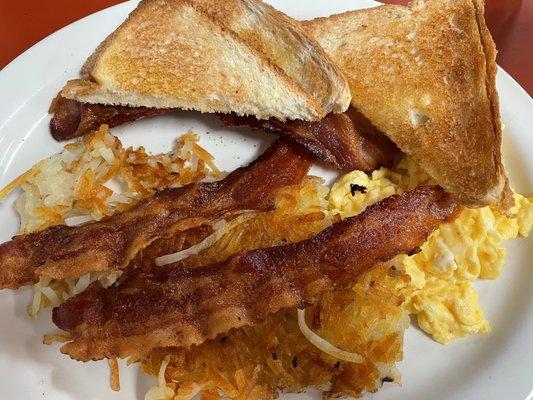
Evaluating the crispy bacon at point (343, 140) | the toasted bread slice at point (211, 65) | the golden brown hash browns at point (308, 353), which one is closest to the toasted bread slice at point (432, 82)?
the crispy bacon at point (343, 140)

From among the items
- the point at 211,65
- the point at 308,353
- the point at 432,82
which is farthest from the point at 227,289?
the point at 432,82

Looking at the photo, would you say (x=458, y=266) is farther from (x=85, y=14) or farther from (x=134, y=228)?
(x=85, y=14)

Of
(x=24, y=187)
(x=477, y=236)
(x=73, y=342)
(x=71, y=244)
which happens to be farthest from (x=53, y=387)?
(x=477, y=236)

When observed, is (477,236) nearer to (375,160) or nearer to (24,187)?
(375,160)

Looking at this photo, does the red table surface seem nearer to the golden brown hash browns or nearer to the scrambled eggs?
the scrambled eggs

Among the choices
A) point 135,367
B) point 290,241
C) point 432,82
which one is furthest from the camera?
point 432,82

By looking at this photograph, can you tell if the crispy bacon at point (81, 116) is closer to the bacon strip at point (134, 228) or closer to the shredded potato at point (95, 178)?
the shredded potato at point (95, 178)
